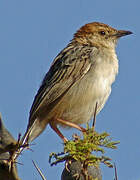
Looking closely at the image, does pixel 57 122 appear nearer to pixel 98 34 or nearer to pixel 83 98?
pixel 83 98

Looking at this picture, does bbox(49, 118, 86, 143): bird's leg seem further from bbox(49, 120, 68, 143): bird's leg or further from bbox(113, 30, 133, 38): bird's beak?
bbox(113, 30, 133, 38): bird's beak

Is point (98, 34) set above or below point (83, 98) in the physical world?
above

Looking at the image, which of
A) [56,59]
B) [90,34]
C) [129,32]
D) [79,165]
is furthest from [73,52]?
[79,165]

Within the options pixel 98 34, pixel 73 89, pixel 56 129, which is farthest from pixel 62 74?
pixel 98 34

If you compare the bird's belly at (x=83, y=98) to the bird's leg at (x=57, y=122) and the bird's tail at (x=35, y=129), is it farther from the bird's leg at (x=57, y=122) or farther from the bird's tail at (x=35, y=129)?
the bird's tail at (x=35, y=129)

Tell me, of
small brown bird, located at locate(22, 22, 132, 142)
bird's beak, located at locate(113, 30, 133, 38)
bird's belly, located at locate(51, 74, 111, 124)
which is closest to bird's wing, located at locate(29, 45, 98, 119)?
small brown bird, located at locate(22, 22, 132, 142)

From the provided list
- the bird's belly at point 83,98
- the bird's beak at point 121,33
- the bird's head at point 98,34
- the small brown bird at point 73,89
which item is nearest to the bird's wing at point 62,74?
the small brown bird at point 73,89

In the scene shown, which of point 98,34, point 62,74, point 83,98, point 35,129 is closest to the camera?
point 35,129
